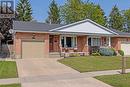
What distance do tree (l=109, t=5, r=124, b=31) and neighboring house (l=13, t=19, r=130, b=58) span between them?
1361 inches

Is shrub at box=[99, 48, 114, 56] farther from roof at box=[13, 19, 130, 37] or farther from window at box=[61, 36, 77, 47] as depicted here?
window at box=[61, 36, 77, 47]

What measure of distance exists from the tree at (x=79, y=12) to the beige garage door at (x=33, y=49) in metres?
36.1

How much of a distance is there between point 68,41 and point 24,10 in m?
41.4

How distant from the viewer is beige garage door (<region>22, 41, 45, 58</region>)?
29.5 meters

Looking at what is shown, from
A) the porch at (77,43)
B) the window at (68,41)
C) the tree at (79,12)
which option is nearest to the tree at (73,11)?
the tree at (79,12)

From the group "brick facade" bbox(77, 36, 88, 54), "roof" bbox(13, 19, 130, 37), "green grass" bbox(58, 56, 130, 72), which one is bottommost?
"green grass" bbox(58, 56, 130, 72)

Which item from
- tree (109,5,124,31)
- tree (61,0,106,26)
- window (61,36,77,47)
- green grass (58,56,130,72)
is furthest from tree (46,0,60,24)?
green grass (58,56,130,72)

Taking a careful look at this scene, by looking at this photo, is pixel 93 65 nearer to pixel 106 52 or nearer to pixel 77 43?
pixel 106 52

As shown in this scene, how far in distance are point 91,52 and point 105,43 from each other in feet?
11.6

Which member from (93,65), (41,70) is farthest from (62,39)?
(41,70)

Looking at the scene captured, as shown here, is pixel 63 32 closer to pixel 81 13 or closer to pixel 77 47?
pixel 77 47

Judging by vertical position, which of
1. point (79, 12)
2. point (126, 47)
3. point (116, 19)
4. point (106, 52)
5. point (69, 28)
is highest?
point (79, 12)

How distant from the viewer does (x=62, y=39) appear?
3338 centimetres

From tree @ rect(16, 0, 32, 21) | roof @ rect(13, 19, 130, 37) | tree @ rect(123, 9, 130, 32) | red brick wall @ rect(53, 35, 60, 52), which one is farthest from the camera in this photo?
tree @ rect(123, 9, 130, 32)
